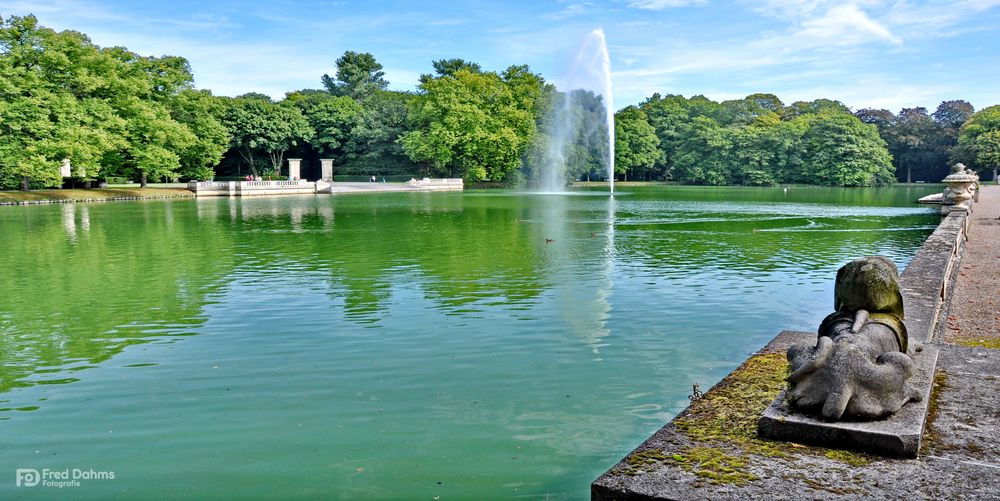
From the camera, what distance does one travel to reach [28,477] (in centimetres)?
510

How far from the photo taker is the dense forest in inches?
1741

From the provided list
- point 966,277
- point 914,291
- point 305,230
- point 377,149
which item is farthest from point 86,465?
point 377,149

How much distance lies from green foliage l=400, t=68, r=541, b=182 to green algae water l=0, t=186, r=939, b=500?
168ft

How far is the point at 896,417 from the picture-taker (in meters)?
3.84

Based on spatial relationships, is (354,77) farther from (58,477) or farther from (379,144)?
(58,477)

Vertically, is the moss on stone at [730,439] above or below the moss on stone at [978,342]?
above

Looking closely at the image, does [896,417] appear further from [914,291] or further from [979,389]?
[914,291]

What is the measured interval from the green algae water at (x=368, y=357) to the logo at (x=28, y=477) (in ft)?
0.20

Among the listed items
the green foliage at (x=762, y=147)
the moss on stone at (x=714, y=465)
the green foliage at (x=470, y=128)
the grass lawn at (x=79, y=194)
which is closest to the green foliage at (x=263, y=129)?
the green foliage at (x=470, y=128)

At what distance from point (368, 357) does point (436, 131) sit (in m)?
62.3

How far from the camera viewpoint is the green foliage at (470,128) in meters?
69.2

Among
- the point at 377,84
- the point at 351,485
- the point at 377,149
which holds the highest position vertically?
the point at 377,84

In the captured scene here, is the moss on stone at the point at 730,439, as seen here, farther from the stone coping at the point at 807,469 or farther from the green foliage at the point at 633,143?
the green foliage at the point at 633,143

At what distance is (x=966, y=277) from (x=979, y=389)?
8633 mm
